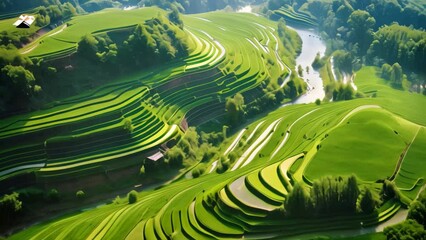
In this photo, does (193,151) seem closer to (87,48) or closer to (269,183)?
(269,183)

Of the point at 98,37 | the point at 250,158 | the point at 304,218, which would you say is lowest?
the point at 250,158

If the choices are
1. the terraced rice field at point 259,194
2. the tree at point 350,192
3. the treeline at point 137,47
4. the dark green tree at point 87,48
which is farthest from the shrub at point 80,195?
the tree at point 350,192

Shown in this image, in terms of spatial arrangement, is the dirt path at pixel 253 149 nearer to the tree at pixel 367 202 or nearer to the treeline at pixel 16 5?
the tree at pixel 367 202

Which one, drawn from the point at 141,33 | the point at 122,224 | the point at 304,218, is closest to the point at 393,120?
A: the point at 304,218

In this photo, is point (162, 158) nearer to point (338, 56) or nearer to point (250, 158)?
point (250, 158)

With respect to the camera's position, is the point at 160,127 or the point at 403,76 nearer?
the point at 160,127

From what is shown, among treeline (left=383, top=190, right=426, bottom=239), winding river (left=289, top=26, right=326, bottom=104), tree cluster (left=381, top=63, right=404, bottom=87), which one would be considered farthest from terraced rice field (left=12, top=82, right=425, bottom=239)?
tree cluster (left=381, top=63, right=404, bottom=87)
